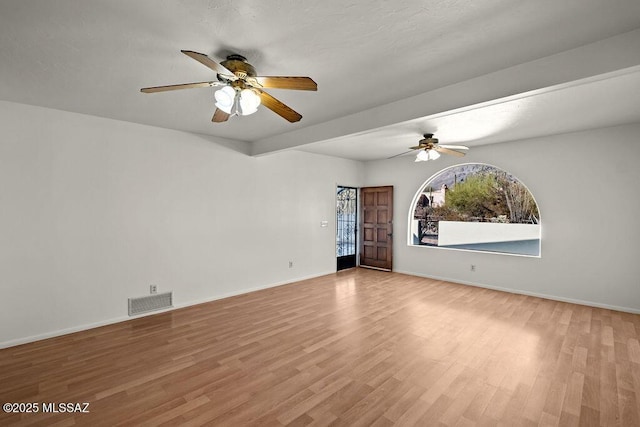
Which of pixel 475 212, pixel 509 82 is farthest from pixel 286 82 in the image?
pixel 475 212

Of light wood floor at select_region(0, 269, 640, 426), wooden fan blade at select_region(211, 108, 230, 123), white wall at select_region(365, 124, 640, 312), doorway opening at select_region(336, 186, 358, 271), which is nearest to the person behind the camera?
light wood floor at select_region(0, 269, 640, 426)

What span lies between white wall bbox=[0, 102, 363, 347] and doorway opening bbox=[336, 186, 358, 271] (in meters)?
1.66

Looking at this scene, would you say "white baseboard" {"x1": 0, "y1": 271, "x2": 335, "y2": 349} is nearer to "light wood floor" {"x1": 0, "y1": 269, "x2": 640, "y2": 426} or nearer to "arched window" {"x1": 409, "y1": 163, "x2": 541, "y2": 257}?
"light wood floor" {"x1": 0, "y1": 269, "x2": 640, "y2": 426}

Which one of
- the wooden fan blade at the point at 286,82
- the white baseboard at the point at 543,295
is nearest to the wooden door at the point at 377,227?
the white baseboard at the point at 543,295

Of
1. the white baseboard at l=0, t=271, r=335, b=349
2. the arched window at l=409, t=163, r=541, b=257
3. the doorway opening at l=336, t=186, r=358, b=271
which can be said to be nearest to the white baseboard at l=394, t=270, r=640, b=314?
the arched window at l=409, t=163, r=541, b=257

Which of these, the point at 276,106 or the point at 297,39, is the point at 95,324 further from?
the point at 297,39

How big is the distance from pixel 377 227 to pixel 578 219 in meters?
3.65

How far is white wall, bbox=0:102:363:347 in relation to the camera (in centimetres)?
315

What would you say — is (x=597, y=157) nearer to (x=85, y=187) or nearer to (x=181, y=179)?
(x=181, y=179)

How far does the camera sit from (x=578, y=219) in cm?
446

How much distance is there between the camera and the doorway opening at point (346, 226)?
6.86 metres

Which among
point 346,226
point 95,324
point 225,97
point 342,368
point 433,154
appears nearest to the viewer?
point 225,97

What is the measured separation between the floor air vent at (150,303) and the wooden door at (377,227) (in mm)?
4508

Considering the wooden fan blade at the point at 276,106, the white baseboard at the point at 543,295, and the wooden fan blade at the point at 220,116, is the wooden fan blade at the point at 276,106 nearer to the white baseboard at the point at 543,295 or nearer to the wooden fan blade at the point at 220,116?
the wooden fan blade at the point at 220,116
